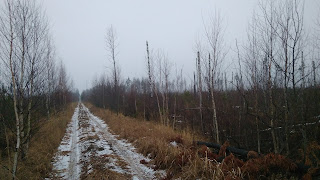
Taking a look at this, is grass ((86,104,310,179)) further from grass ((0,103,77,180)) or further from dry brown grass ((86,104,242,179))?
grass ((0,103,77,180))

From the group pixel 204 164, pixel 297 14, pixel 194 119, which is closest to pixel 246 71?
pixel 297 14

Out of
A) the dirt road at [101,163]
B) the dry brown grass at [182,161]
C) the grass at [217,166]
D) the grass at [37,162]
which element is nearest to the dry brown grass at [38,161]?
the grass at [37,162]

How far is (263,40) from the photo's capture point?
17.2ft

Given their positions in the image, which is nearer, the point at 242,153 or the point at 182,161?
the point at 182,161

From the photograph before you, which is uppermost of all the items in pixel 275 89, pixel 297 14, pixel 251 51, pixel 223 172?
pixel 297 14

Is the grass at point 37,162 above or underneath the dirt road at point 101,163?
above

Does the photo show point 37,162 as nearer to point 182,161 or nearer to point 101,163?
point 101,163

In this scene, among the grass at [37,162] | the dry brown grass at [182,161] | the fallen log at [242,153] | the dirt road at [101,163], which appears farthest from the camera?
the dirt road at [101,163]

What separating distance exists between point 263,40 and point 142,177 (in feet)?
17.2

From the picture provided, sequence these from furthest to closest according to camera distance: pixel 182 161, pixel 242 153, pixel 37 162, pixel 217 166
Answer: pixel 37 162 < pixel 242 153 < pixel 182 161 < pixel 217 166

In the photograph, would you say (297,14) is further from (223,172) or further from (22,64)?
(22,64)

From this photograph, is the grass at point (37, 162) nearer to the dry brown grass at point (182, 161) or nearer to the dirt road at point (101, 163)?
the dirt road at point (101, 163)

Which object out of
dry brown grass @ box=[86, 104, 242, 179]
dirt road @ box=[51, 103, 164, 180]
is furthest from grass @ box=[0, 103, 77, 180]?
dry brown grass @ box=[86, 104, 242, 179]

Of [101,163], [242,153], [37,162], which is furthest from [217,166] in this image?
[37,162]
